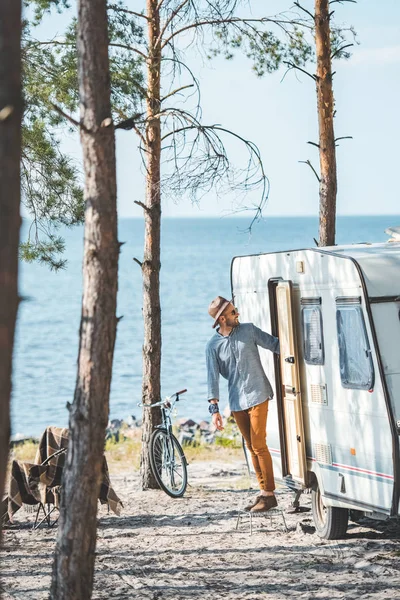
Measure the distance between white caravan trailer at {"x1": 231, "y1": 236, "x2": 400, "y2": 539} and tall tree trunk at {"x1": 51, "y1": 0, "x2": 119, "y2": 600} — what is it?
229 centimetres

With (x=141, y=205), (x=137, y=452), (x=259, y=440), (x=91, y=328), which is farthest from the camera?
(x=137, y=452)

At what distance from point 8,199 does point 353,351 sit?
3871mm

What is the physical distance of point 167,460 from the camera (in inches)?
422

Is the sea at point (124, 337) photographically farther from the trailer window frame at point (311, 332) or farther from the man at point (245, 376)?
the trailer window frame at point (311, 332)

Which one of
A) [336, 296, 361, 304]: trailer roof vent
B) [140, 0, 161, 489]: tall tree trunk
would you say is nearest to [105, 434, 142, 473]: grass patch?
[140, 0, 161, 489]: tall tree trunk

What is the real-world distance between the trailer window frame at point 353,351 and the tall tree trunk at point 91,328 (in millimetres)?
2292

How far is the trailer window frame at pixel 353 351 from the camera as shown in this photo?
7492mm

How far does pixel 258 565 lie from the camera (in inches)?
298

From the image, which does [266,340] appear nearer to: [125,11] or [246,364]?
[246,364]

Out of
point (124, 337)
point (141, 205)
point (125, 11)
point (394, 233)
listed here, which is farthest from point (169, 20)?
point (124, 337)

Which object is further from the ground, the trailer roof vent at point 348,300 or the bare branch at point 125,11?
the bare branch at point 125,11

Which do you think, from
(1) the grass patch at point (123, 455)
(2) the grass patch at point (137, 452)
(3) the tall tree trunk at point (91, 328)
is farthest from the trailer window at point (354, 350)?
(1) the grass patch at point (123, 455)

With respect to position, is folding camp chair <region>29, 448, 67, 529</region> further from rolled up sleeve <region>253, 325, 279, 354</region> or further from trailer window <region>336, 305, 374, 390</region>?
trailer window <region>336, 305, 374, 390</region>

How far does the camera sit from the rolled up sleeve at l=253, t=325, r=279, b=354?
888 centimetres
